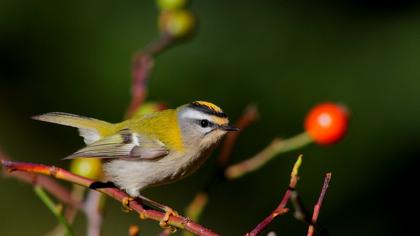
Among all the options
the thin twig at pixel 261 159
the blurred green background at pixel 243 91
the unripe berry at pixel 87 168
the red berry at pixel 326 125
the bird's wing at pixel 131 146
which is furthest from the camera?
the blurred green background at pixel 243 91

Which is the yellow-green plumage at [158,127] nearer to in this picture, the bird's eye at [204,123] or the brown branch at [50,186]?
the bird's eye at [204,123]

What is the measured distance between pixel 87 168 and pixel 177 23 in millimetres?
567

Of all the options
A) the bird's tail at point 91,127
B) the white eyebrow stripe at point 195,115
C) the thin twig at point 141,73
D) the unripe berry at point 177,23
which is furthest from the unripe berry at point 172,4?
the bird's tail at point 91,127

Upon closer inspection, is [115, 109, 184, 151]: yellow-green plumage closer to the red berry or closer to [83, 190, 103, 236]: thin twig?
the red berry

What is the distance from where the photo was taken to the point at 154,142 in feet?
7.67

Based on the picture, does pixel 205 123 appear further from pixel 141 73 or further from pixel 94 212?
pixel 94 212

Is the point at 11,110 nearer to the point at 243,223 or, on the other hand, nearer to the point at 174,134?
the point at 243,223

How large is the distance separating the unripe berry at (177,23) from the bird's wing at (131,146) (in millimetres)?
386

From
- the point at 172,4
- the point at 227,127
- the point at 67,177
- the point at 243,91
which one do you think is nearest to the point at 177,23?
the point at 172,4

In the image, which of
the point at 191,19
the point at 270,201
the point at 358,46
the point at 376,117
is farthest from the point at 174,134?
the point at 358,46

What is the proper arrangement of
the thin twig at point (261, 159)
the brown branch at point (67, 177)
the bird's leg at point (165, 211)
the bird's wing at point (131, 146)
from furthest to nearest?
1. the bird's wing at point (131, 146)
2. the thin twig at point (261, 159)
3. the bird's leg at point (165, 211)
4. the brown branch at point (67, 177)

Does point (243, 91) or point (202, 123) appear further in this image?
point (243, 91)

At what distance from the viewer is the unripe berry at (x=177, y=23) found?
2148 millimetres

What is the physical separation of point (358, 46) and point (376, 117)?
521 mm
